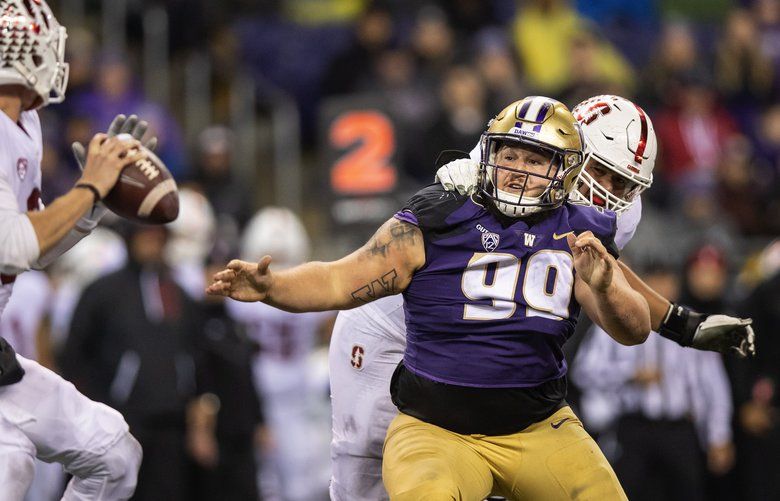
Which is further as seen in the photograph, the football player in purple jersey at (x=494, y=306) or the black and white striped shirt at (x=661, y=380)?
the black and white striped shirt at (x=661, y=380)

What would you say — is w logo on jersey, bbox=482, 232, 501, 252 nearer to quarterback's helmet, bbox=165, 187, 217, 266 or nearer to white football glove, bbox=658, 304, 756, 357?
white football glove, bbox=658, 304, 756, 357

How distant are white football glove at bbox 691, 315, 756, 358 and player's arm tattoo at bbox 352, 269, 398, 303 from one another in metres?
1.30

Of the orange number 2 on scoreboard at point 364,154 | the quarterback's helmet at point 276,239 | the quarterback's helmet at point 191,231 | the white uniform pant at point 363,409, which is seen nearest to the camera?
the white uniform pant at point 363,409

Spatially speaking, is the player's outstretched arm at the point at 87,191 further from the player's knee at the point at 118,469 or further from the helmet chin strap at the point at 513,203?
the helmet chin strap at the point at 513,203

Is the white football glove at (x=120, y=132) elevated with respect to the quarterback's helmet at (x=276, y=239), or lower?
elevated

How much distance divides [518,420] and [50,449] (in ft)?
5.68

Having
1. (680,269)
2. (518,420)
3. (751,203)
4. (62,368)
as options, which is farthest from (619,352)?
(518,420)

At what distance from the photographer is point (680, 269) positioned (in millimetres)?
10133

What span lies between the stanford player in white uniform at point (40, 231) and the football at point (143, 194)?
1.9 inches

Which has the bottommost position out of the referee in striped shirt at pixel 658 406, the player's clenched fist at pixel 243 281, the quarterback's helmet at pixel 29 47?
the referee in striped shirt at pixel 658 406

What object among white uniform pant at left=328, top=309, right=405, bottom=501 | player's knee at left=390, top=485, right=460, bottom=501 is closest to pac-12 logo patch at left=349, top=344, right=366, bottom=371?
white uniform pant at left=328, top=309, right=405, bottom=501

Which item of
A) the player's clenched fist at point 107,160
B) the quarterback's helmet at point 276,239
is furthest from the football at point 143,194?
the quarterback's helmet at point 276,239

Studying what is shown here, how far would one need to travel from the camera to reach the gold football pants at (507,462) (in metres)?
5.02

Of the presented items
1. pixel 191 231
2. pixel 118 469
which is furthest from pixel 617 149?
pixel 191 231
